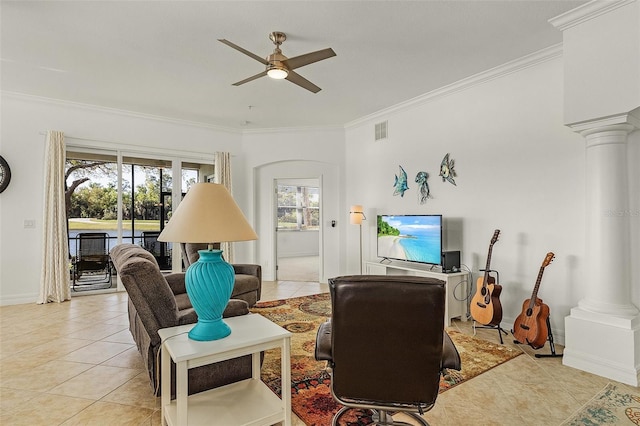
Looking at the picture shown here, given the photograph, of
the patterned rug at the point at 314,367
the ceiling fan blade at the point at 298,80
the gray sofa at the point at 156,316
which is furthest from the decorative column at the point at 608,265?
the gray sofa at the point at 156,316

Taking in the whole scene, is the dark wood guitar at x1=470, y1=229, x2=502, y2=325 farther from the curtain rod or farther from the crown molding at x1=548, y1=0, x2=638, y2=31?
the curtain rod

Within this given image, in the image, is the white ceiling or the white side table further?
the white ceiling

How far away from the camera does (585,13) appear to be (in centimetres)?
269

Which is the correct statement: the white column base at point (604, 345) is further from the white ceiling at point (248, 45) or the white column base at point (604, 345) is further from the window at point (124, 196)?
the window at point (124, 196)

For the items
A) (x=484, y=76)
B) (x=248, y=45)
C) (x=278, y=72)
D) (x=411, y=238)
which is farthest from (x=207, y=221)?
(x=484, y=76)

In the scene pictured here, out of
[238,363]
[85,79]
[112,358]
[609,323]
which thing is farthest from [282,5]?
[609,323]

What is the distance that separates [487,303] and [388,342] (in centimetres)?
222

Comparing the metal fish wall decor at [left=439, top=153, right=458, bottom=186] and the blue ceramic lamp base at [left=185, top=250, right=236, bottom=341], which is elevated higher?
the metal fish wall decor at [left=439, top=153, right=458, bottom=186]

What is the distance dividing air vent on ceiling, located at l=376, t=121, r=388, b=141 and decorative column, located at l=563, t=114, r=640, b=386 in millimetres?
2894

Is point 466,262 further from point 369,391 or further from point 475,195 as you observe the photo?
point 369,391

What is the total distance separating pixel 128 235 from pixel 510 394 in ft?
18.4

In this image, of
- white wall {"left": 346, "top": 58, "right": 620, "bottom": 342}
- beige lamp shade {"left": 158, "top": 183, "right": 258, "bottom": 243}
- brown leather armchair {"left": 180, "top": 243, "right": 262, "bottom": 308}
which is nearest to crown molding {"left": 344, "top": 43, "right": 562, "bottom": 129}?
white wall {"left": 346, "top": 58, "right": 620, "bottom": 342}

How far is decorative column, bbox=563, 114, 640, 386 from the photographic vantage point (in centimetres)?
254

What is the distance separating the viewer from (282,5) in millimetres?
2660
